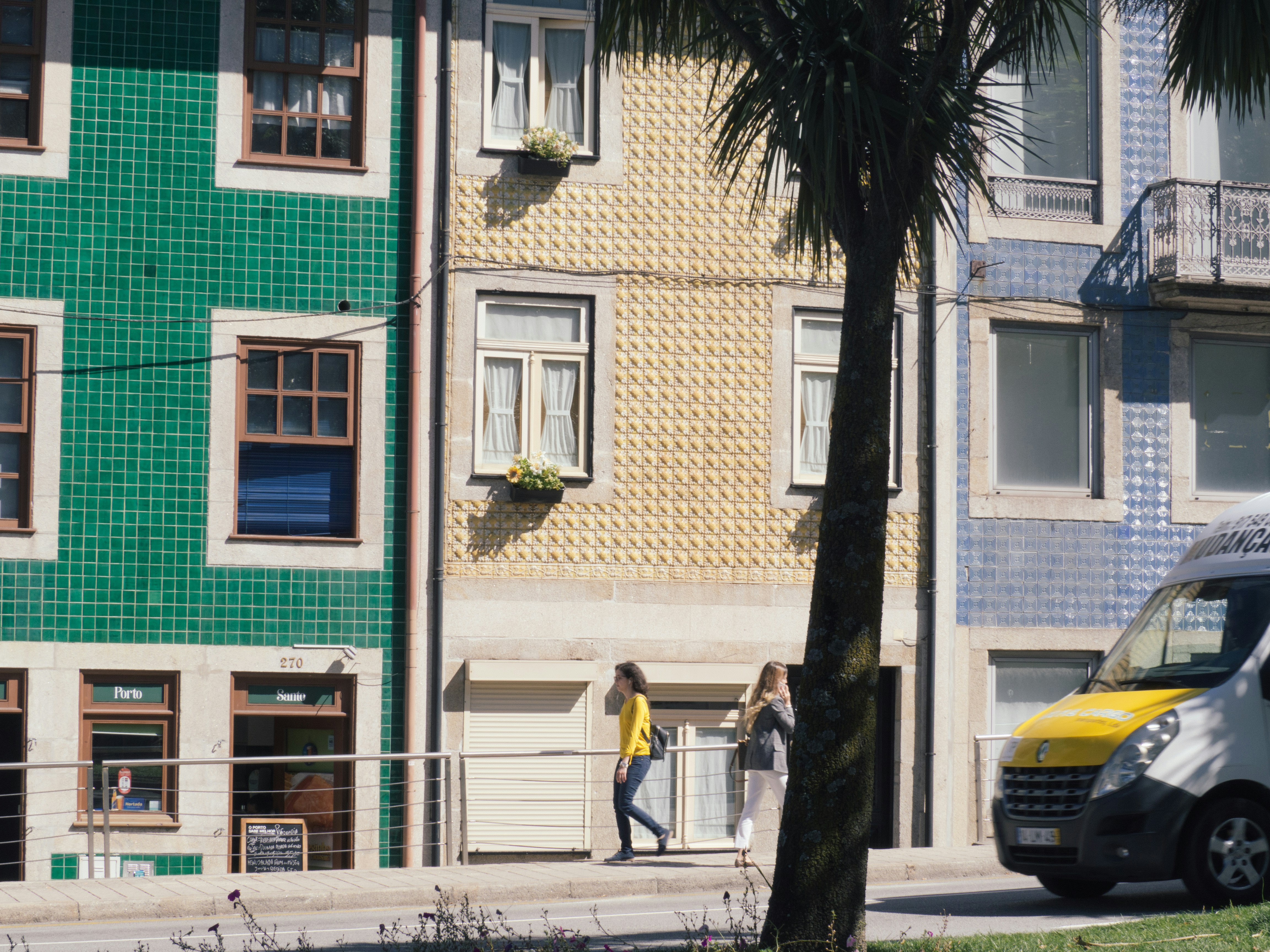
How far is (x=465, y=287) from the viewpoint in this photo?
17094 millimetres

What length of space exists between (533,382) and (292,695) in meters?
4.07

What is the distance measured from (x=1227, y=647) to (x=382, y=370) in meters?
9.20

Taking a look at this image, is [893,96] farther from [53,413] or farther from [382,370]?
[53,413]

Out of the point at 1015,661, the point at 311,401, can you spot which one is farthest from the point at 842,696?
the point at 1015,661

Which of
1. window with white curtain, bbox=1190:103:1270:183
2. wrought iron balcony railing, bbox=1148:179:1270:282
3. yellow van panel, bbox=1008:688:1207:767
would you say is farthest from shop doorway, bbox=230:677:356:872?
window with white curtain, bbox=1190:103:1270:183

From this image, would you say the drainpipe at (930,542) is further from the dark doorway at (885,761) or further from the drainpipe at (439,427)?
the drainpipe at (439,427)

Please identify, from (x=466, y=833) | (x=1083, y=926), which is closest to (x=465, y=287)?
(x=466, y=833)

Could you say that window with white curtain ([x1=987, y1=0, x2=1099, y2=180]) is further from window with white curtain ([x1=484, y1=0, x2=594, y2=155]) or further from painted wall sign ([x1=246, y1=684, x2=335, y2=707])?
painted wall sign ([x1=246, y1=684, x2=335, y2=707])

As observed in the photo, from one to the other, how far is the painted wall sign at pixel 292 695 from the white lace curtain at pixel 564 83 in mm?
6436

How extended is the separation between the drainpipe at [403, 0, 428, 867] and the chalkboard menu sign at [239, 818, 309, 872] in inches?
41.1

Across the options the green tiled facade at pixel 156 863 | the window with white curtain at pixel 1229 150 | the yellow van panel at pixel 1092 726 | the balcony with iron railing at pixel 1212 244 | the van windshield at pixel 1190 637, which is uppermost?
the window with white curtain at pixel 1229 150

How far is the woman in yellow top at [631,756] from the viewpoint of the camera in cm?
1422

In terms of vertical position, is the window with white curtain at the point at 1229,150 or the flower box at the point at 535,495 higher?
the window with white curtain at the point at 1229,150

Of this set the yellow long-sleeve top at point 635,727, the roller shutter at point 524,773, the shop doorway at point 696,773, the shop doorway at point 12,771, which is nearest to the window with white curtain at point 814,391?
the shop doorway at point 696,773
